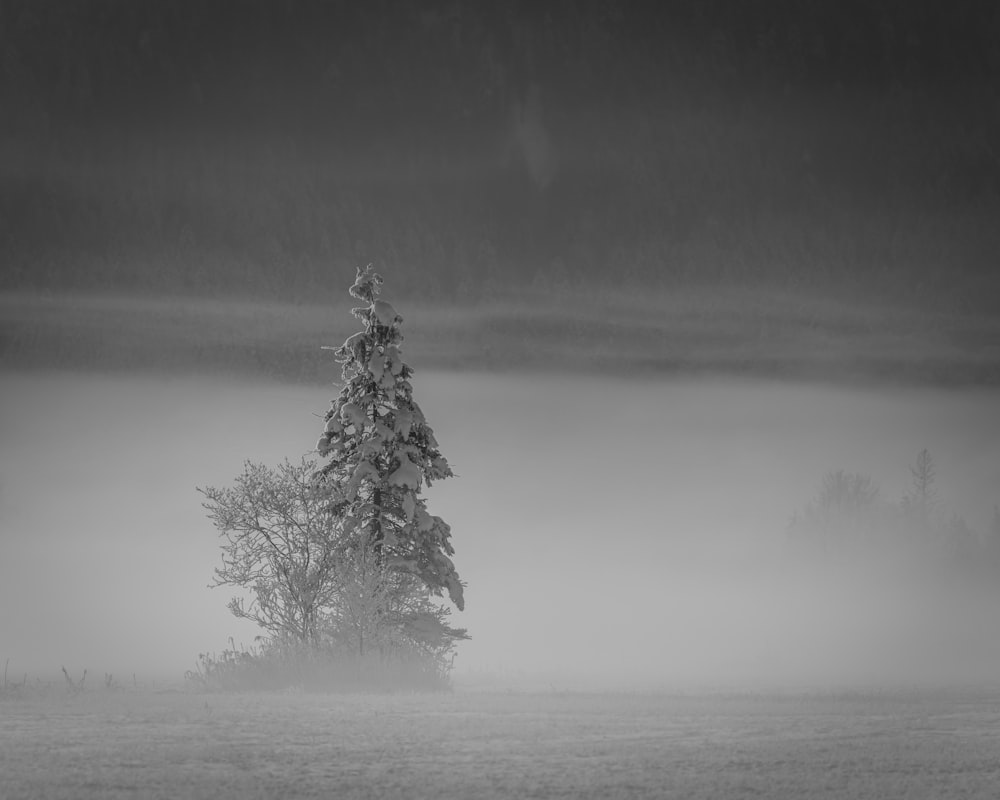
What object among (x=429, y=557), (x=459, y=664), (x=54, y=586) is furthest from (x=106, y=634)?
(x=429, y=557)

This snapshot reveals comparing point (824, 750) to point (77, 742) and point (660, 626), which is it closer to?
point (77, 742)

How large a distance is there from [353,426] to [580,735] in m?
22.8

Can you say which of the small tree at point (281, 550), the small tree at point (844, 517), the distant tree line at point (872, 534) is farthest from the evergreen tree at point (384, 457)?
the small tree at point (844, 517)

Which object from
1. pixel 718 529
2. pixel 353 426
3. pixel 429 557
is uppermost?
pixel 718 529

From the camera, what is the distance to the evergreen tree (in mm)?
45781

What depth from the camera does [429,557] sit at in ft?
155

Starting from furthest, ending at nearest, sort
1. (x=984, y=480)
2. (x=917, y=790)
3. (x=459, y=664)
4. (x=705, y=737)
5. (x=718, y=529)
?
(x=984, y=480), (x=718, y=529), (x=459, y=664), (x=705, y=737), (x=917, y=790)

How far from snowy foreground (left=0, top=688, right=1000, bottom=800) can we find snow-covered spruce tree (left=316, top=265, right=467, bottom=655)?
13.7 metres

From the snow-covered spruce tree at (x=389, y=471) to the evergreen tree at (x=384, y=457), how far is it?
1.1 inches

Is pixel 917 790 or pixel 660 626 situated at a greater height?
pixel 660 626

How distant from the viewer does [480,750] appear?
23266 mm

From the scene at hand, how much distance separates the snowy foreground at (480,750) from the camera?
66.2ft

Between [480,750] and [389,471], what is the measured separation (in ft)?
77.4

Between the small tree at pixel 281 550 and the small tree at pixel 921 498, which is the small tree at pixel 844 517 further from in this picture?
the small tree at pixel 281 550
